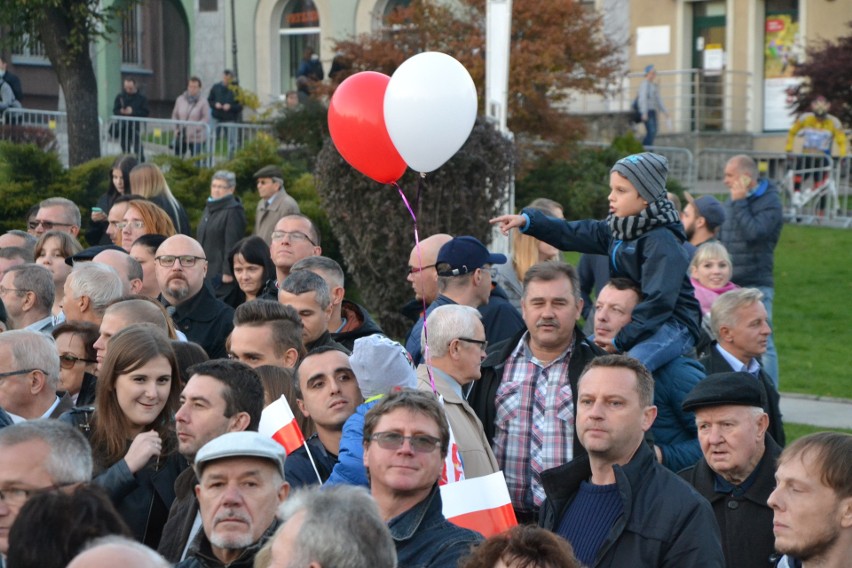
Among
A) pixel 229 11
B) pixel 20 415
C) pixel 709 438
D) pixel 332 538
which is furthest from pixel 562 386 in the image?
pixel 229 11

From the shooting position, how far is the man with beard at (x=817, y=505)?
4.61m

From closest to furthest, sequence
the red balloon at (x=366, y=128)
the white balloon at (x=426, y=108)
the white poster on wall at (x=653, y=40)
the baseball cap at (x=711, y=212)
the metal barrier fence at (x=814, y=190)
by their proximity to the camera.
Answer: the white balloon at (x=426, y=108), the red balloon at (x=366, y=128), the baseball cap at (x=711, y=212), the metal barrier fence at (x=814, y=190), the white poster on wall at (x=653, y=40)

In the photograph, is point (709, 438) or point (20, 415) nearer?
point (709, 438)

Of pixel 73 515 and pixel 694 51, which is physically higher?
pixel 694 51

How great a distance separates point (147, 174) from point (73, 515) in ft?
27.0

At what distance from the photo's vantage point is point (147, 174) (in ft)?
38.5

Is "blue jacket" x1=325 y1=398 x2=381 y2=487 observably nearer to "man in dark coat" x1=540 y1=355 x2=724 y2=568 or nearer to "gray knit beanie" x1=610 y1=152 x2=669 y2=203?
"man in dark coat" x1=540 y1=355 x2=724 y2=568

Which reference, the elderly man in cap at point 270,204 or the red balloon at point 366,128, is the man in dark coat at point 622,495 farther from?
the elderly man in cap at point 270,204

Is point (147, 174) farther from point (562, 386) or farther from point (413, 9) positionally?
point (413, 9)

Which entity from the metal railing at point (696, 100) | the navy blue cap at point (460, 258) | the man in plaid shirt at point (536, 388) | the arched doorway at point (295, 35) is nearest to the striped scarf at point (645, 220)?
the man in plaid shirt at point (536, 388)

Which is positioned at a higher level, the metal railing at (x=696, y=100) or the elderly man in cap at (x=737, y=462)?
the metal railing at (x=696, y=100)

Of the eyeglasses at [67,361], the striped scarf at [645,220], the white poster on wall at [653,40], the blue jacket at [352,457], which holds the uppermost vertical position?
the white poster on wall at [653,40]

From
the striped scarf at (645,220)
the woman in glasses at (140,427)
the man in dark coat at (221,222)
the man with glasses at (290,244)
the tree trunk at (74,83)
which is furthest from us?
the tree trunk at (74,83)

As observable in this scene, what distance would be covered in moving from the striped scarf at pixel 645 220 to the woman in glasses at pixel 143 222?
415cm
